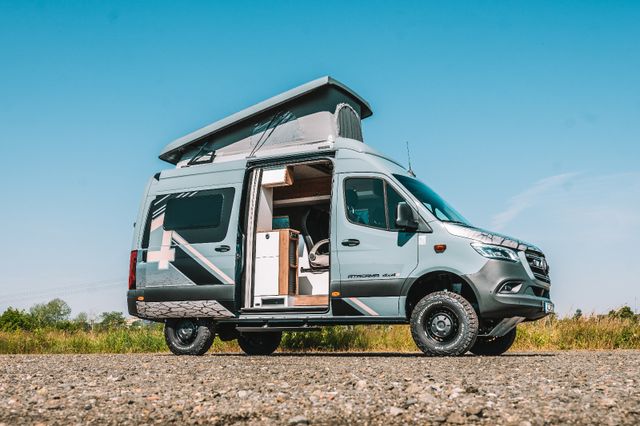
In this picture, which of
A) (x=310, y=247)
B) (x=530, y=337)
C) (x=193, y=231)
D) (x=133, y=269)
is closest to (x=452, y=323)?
(x=310, y=247)

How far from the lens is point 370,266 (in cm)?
893

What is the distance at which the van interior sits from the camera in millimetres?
10102

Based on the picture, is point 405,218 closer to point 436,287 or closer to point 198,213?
point 436,287

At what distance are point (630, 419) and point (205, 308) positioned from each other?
7.18m

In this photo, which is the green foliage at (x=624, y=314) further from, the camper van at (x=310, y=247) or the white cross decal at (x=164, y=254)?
the white cross decal at (x=164, y=254)

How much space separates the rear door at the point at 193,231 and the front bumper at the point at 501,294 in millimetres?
3578

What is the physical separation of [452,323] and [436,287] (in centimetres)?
77

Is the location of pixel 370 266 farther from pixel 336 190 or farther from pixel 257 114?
pixel 257 114

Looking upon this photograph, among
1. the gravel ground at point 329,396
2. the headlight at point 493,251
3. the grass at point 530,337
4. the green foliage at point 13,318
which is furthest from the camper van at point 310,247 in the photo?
the green foliage at point 13,318

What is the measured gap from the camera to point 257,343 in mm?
11500

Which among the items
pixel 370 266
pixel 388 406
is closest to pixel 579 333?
pixel 370 266

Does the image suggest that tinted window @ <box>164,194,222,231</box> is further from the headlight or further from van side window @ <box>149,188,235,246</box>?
the headlight

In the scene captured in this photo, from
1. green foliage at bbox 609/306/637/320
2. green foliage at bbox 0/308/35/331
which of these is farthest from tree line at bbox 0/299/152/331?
green foliage at bbox 609/306/637/320

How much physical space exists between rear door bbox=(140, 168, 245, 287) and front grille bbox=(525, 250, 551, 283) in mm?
4101
